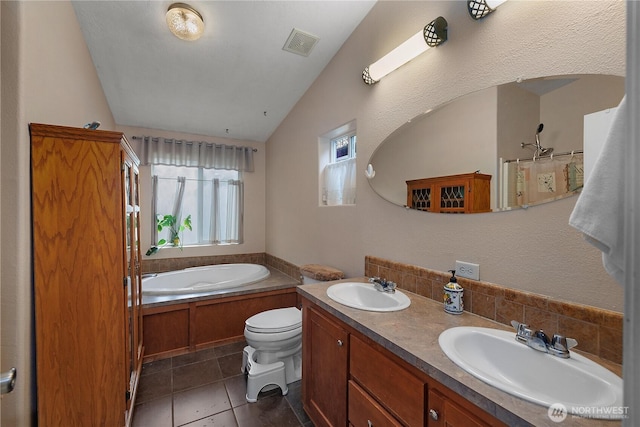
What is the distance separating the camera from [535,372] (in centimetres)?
87

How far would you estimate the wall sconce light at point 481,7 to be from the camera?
1.14m

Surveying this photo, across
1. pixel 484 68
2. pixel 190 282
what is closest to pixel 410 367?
pixel 484 68

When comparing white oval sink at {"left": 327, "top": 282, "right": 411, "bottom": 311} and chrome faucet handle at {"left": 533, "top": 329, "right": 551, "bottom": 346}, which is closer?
chrome faucet handle at {"left": 533, "top": 329, "right": 551, "bottom": 346}

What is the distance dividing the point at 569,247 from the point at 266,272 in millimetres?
2859

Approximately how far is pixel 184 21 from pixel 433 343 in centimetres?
248

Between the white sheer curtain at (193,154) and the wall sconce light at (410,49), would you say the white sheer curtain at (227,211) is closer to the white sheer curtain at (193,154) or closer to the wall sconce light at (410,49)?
the white sheer curtain at (193,154)

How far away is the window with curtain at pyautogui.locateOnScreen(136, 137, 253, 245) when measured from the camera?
11.3ft

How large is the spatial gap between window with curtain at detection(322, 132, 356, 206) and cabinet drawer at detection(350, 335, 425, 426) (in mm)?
1275

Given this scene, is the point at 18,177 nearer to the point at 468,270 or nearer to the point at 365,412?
the point at 365,412

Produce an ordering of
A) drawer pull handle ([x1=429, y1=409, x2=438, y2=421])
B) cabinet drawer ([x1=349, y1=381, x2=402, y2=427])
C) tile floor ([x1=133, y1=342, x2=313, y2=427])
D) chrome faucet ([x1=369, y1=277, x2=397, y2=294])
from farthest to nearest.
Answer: tile floor ([x1=133, y1=342, x2=313, y2=427]), chrome faucet ([x1=369, y1=277, x2=397, y2=294]), cabinet drawer ([x1=349, y1=381, x2=402, y2=427]), drawer pull handle ([x1=429, y1=409, x2=438, y2=421])

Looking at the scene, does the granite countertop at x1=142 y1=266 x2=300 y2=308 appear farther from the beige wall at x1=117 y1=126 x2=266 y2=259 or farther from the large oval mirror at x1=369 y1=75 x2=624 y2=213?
the large oval mirror at x1=369 y1=75 x2=624 y2=213

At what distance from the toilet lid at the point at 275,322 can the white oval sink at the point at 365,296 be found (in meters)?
0.56

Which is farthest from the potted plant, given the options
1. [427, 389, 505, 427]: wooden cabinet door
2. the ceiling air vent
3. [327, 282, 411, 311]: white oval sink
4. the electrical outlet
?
[427, 389, 505, 427]: wooden cabinet door

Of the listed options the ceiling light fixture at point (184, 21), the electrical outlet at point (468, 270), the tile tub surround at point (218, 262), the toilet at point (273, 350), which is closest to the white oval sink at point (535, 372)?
the electrical outlet at point (468, 270)
